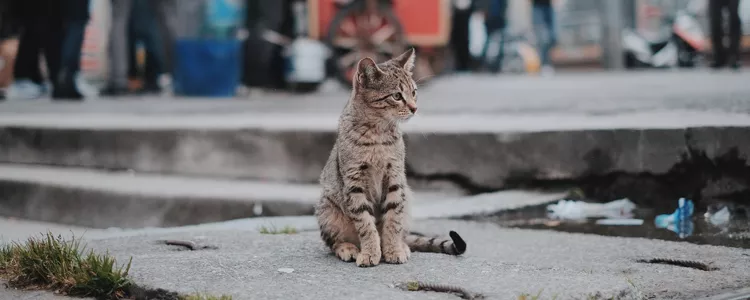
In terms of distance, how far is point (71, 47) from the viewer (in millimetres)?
10438

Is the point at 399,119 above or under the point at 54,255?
above

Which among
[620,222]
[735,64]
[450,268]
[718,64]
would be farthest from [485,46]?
[450,268]

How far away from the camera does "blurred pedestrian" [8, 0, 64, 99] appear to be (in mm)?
10992

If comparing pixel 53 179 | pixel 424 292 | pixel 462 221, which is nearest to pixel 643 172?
pixel 462 221

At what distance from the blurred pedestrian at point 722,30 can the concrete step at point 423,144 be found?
8280mm

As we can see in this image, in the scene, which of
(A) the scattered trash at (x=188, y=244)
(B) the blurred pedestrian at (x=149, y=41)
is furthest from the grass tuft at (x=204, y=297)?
(B) the blurred pedestrian at (x=149, y=41)

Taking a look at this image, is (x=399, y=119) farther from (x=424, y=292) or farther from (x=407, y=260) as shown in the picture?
(x=424, y=292)

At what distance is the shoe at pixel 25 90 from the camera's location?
11070 mm

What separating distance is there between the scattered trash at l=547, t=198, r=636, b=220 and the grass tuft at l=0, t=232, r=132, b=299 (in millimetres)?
2506

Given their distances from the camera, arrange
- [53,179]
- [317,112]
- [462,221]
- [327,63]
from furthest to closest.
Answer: [327,63] < [317,112] < [53,179] < [462,221]

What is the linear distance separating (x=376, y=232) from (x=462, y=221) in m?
1.26

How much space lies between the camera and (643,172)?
5074mm

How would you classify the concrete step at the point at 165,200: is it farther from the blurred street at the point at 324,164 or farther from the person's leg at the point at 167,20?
the person's leg at the point at 167,20

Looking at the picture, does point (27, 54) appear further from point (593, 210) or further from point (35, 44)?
point (593, 210)
